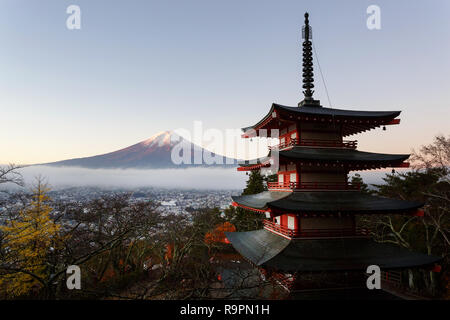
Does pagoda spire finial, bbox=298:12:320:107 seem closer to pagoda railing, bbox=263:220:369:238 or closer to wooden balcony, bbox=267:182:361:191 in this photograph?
wooden balcony, bbox=267:182:361:191

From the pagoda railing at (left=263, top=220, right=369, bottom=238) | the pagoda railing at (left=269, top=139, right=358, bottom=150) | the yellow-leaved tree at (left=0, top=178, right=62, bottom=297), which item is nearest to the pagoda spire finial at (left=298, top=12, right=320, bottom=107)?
the pagoda railing at (left=269, top=139, right=358, bottom=150)

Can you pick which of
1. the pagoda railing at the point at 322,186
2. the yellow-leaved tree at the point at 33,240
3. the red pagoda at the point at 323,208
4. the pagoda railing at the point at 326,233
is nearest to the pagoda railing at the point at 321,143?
the red pagoda at the point at 323,208

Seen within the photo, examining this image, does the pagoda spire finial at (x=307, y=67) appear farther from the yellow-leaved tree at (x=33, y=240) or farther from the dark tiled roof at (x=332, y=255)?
the yellow-leaved tree at (x=33, y=240)

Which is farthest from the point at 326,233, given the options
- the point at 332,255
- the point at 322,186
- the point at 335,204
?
the point at 322,186

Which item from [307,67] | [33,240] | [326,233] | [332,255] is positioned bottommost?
[33,240]

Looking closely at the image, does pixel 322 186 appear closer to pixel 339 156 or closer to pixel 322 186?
pixel 322 186
